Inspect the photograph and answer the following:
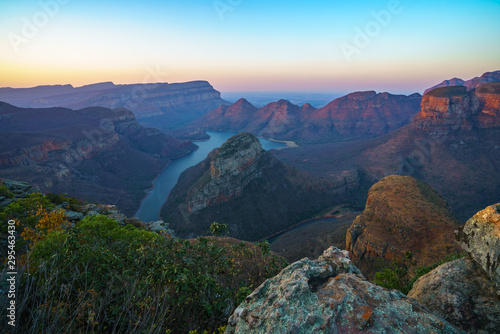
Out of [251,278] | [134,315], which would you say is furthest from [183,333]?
[251,278]

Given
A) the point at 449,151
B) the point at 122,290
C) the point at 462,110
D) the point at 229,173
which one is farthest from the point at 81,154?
the point at 462,110

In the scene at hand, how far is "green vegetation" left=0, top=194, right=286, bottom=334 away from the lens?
7.89 meters

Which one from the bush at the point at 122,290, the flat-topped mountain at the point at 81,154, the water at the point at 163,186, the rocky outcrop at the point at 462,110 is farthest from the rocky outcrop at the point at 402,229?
the rocky outcrop at the point at 462,110

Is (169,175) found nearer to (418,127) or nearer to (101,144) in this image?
(101,144)

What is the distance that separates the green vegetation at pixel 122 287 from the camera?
311 inches

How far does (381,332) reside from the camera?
5262 millimetres

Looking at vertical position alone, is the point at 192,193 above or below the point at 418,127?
below

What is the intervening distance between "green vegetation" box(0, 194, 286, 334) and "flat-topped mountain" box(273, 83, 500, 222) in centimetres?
8540

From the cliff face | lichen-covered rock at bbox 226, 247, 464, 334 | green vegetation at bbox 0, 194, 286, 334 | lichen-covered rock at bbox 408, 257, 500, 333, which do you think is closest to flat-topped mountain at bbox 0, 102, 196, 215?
the cliff face

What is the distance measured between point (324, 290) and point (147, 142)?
557 ft

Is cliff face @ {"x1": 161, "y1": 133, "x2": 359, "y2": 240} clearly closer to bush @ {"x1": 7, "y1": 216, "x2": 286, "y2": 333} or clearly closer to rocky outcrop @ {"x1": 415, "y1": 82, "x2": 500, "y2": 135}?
bush @ {"x1": 7, "y1": 216, "x2": 286, "y2": 333}

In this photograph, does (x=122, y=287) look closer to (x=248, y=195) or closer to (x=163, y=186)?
(x=248, y=195)

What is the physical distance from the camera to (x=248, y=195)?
2968 inches

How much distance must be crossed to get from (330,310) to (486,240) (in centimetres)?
734
